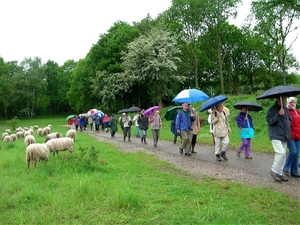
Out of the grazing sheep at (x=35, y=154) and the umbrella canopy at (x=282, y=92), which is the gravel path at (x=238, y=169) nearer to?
the umbrella canopy at (x=282, y=92)

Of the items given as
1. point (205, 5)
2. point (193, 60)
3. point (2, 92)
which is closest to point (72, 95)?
point (2, 92)

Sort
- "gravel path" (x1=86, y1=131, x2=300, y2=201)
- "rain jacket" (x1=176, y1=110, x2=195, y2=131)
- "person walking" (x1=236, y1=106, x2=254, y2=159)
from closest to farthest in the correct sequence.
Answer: "gravel path" (x1=86, y1=131, x2=300, y2=201) → "person walking" (x1=236, y1=106, x2=254, y2=159) → "rain jacket" (x1=176, y1=110, x2=195, y2=131)

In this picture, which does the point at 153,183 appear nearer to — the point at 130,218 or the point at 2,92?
the point at 130,218

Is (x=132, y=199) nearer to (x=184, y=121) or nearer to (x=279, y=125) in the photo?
(x=279, y=125)

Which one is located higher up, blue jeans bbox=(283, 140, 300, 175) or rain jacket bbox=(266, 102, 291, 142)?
rain jacket bbox=(266, 102, 291, 142)

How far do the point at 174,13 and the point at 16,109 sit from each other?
206 feet

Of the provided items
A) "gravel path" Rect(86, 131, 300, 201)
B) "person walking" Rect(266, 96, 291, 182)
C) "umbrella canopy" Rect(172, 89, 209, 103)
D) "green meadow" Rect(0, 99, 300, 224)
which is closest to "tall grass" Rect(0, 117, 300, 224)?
"green meadow" Rect(0, 99, 300, 224)

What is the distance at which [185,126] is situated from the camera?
1117 centimetres

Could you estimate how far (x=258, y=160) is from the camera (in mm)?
9727

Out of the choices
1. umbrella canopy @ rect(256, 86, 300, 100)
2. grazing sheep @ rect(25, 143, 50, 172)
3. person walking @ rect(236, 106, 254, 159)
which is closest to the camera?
umbrella canopy @ rect(256, 86, 300, 100)

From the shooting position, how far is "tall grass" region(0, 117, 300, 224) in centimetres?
484

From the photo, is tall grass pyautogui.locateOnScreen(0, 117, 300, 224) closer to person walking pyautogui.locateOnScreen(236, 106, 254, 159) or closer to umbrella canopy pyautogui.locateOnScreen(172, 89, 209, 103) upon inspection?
person walking pyautogui.locateOnScreen(236, 106, 254, 159)

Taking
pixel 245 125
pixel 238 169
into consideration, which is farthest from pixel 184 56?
pixel 238 169

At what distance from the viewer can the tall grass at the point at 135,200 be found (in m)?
4.84
